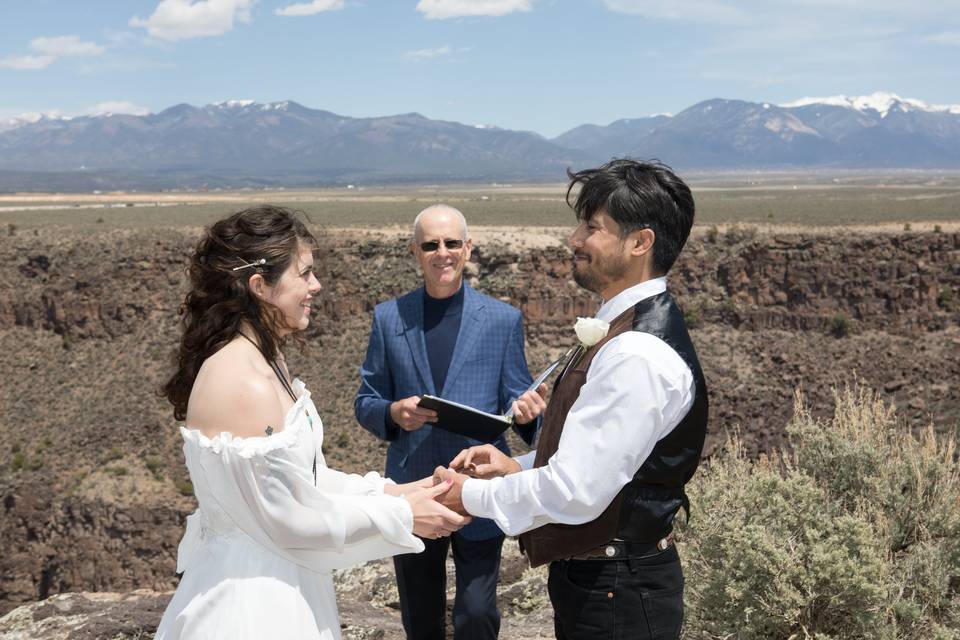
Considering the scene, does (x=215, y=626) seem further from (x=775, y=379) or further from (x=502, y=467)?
(x=775, y=379)

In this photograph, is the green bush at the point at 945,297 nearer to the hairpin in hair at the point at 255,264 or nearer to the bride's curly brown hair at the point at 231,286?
the bride's curly brown hair at the point at 231,286

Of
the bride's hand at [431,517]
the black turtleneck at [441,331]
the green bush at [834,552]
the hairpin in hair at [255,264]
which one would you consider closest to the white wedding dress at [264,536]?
the bride's hand at [431,517]

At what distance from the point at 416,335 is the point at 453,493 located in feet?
5.41

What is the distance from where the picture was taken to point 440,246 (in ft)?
17.8

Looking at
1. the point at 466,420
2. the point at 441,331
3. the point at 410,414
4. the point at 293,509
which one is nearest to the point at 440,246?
the point at 441,331

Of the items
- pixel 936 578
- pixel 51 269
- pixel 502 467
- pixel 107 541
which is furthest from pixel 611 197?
pixel 51 269

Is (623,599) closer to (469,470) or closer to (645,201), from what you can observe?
(469,470)

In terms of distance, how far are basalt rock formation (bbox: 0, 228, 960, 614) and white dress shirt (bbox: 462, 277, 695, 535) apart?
28.8 metres

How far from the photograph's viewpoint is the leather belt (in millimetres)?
3570

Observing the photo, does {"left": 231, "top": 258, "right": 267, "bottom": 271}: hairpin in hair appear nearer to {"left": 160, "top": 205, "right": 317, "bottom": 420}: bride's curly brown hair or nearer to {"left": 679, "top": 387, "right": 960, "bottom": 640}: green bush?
{"left": 160, "top": 205, "right": 317, "bottom": 420}: bride's curly brown hair

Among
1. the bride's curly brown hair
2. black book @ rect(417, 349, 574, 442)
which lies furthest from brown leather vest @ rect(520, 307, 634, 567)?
the bride's curly brown hair

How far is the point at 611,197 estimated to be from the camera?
12.0ft

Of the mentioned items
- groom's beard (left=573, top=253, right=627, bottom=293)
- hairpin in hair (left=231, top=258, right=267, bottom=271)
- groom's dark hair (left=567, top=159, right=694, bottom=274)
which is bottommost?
groom's beard (left=573, top=253, right=627, bottom=293)

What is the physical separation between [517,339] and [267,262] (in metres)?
2.23
